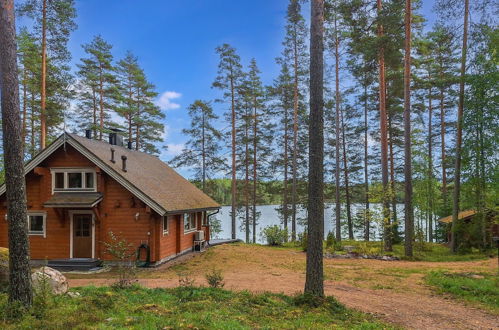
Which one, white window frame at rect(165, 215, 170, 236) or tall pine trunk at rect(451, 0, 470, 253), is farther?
tall pine trunk at rect(451, 0, 470, 253)

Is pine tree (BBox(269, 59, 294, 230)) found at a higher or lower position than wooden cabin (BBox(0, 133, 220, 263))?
higher

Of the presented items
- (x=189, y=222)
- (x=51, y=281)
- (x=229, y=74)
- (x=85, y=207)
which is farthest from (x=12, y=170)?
(x=229, y=74)

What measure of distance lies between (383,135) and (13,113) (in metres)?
15.7

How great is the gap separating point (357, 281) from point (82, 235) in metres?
11.4

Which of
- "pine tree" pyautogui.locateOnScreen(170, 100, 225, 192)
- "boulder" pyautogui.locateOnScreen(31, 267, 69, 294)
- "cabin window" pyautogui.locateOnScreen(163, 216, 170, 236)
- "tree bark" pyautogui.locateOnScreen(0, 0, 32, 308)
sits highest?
"pine tree" pyautogui.locateOnScreen(170, 100, 225, 192)

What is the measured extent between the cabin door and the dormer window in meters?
1.18

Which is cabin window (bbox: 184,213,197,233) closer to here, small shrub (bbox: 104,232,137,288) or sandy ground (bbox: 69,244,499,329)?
sandy ground (bbox: 69,244,499,329)

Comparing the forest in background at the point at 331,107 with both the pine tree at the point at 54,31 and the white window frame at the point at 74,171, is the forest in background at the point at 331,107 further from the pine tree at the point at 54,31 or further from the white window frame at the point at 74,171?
the white window frame at the point at 74,171

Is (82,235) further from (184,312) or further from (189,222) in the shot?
(184,312)

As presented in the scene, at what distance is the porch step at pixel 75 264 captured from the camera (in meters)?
12.9

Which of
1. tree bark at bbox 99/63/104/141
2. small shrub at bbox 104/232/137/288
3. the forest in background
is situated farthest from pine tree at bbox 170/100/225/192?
small shrub at bbox 104/232/137/288

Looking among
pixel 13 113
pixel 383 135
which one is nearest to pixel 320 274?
pixel 13 113

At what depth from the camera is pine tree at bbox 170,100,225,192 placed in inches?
1031

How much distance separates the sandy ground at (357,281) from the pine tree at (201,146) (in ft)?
36.5
